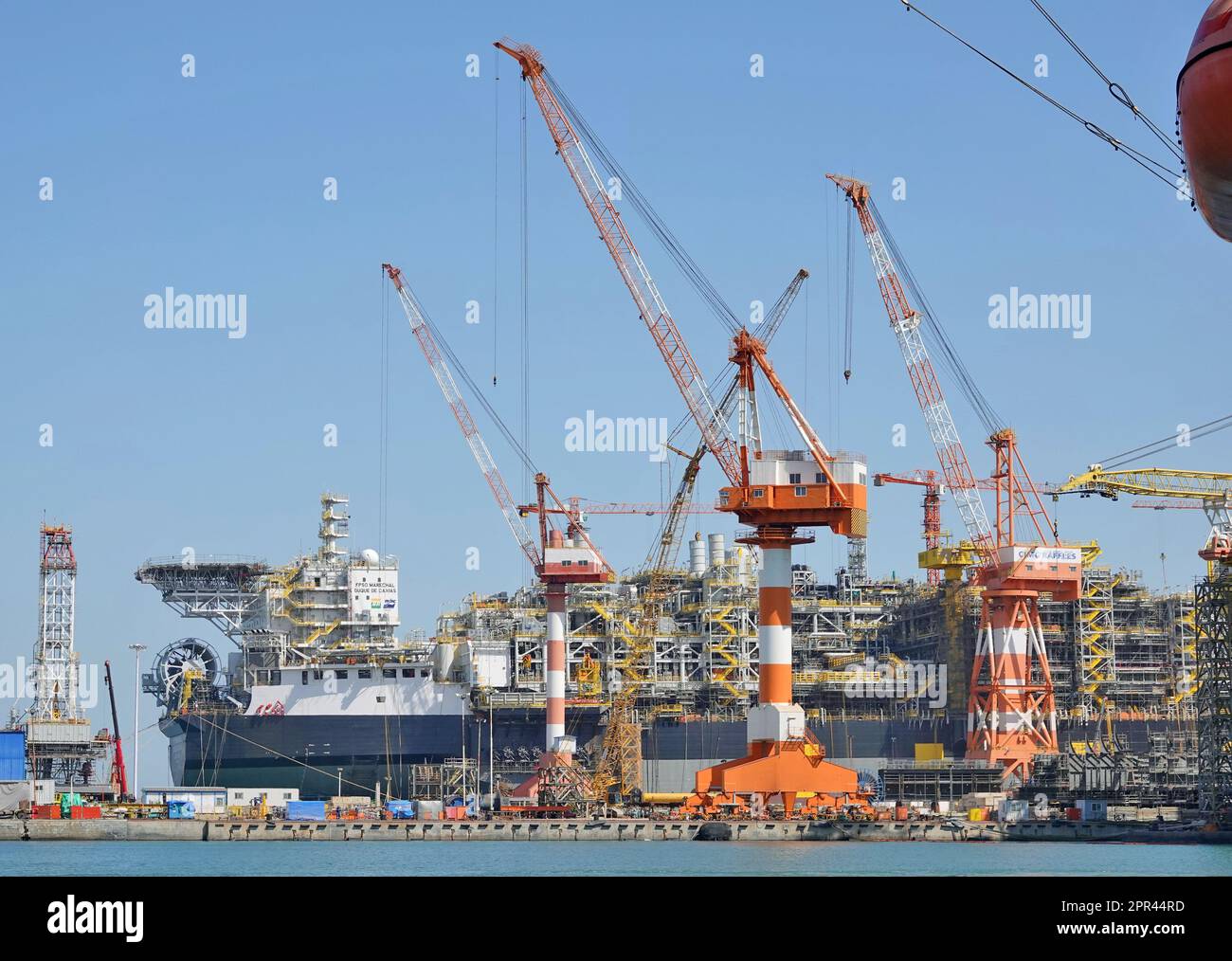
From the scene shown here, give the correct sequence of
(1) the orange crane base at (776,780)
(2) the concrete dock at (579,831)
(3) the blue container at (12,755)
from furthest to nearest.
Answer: (3) the blue container at (12,755) → (1) the orange crane base at (776,780) → (2) the concrete dock at (579,831)

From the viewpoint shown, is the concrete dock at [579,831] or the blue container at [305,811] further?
the blue container at [305,811]

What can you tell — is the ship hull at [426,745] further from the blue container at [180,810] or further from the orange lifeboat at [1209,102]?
the orange lifeboat at [1209,102]

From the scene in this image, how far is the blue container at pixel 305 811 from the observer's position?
4067 inches

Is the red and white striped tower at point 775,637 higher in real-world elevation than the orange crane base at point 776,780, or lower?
higher

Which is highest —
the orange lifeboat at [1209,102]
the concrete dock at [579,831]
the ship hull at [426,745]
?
the orange lifeboat at [1209,102]

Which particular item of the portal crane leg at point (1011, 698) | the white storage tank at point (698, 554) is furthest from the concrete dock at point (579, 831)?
the white storage tank at point (698, 554)

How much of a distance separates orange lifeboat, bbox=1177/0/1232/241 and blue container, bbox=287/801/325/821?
9420 cm

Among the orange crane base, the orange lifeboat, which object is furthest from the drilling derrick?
the orange lifeboat

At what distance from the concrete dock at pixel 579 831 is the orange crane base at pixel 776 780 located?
161 cm

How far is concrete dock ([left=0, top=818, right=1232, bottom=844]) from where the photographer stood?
298 ft
